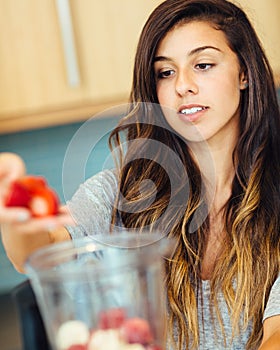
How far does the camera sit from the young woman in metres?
1.62

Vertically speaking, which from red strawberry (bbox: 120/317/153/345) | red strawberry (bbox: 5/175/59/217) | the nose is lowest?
red strawberry (bbox: 120/317/153/345)

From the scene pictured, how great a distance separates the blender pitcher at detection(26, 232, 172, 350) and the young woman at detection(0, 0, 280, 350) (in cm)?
76

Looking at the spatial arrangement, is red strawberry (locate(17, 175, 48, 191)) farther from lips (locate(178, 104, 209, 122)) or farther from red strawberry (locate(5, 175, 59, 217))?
lips (locate(178, 104, 209, 122))

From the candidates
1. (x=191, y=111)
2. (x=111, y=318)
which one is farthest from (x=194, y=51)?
(x=111, y=318)

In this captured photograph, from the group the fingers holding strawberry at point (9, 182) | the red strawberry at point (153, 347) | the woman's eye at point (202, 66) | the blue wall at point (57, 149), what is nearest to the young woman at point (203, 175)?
the woman's eye at point (202, 66)

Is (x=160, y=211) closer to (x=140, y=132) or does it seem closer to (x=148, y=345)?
(x=140, y=132)

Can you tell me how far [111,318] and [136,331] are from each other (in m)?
0.03

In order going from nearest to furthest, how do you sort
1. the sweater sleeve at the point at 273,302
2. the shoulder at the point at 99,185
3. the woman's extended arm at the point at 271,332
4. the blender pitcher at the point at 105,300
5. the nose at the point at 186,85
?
the blender pitcher at the point at 105,300 < the woman's extended arm at the point at 271,332 < the sweater sleeve at the point at 273,302 < the nose at the point at 186,85 < the shoulder at the point at 99,185

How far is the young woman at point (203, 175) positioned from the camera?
5.32 feet

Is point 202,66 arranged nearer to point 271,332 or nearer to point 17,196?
point 271,332

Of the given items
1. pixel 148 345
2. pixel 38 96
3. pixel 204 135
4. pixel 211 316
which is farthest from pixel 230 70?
pixel 38 96

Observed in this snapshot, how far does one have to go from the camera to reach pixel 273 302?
1462 mm

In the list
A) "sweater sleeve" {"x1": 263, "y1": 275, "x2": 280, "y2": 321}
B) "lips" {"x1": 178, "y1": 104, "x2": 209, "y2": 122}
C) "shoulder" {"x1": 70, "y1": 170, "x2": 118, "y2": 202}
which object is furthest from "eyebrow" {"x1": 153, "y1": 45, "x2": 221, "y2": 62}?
"sweater sleeve" {"x1": 263, "y1": 275, "x2": 280, "y2": 321}

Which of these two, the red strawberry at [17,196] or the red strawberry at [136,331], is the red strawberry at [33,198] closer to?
the red strawberry at [17,196]
